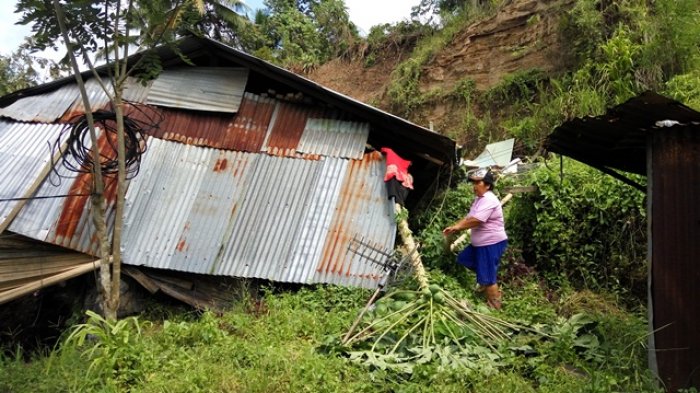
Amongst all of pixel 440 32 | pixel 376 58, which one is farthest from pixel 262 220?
pixel 376 58

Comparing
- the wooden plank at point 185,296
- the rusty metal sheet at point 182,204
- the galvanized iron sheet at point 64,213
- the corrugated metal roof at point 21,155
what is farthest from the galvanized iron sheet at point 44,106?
the wooden plank at point 185,296

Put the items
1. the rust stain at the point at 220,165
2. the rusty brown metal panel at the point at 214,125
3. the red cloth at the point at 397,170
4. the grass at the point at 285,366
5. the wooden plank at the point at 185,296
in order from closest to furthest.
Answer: the grass at the point at 285,366 < the wooden plank at the point at 185,296 < the red cloth at the point at 397,170 < the rust stain at the point at 220,165 < the rusty brown metal panel at the point at 214,125

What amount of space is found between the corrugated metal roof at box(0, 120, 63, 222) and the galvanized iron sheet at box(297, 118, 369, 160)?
3.55m

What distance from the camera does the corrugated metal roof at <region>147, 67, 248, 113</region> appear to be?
26.1 feet

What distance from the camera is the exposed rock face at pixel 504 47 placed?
13.8 metres

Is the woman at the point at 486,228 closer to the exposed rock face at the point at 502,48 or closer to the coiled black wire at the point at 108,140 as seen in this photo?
the coiled black wire at the point at 108,140

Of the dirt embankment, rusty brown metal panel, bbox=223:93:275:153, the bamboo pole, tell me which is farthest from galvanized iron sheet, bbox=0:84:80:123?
the dirt embankment

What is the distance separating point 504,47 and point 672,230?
1205 cm

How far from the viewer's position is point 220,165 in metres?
7.45

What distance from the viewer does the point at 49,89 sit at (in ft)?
27.6

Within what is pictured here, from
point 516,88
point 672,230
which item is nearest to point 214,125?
point 672,230

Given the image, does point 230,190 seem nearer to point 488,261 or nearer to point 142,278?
point 142,278

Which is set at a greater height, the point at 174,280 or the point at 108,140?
the point at 108,140

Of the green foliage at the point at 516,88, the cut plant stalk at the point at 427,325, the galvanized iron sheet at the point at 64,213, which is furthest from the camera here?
the green foliage at the point at 516,88
